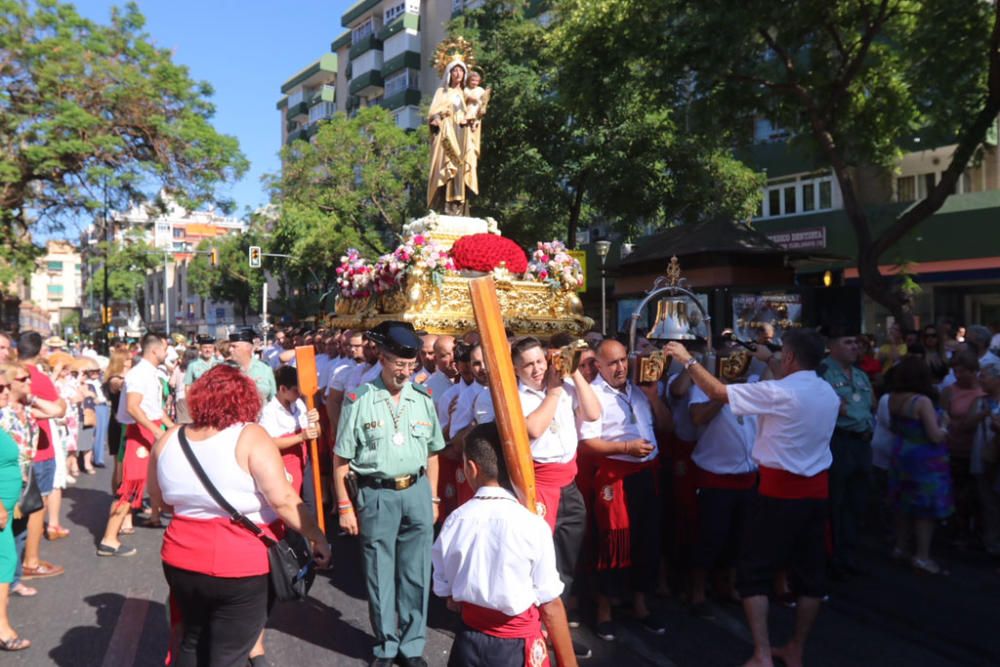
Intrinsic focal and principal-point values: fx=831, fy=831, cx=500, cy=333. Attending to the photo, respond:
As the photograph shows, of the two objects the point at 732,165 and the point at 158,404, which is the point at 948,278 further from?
the point at 158,404

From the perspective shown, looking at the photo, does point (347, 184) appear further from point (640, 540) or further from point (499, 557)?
point (499, 557)

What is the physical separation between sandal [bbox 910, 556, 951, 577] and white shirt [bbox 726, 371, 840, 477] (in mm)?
2656

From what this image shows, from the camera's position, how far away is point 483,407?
4.99m

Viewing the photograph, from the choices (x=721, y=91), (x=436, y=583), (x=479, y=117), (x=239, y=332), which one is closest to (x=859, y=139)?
(x=721, y=91)

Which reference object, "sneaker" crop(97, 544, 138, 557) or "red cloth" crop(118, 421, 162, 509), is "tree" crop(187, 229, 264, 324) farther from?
"sneaker" crop(97, 544, 138, 557)

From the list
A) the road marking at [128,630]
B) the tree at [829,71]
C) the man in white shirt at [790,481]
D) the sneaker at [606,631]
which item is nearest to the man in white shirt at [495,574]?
the man in white shirt at [790,481]

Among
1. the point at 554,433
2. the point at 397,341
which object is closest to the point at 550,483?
the point at 554,433

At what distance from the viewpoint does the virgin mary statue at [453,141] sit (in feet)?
34.7

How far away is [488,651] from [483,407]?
83.9 inches

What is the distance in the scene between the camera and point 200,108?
69.3 ft

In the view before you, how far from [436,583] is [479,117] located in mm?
8505

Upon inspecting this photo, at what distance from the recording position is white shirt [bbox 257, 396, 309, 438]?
5777mm

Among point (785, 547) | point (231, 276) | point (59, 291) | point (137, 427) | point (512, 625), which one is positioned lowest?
point (785, 547)

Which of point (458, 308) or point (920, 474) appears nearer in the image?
point (920, 474)
